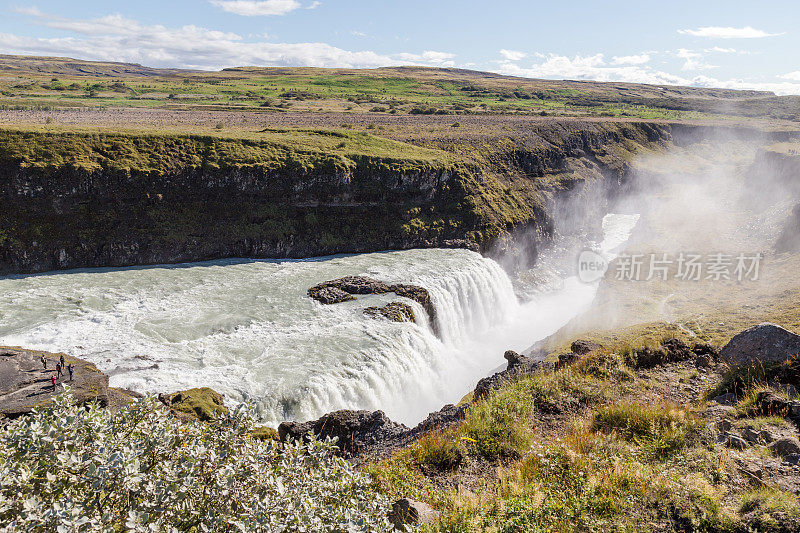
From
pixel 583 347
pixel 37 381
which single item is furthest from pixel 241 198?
pixel 583 347

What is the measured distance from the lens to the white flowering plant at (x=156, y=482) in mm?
3950

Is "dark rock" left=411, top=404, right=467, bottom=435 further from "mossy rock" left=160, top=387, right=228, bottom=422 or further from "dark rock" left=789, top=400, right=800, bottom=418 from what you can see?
"dark rock" left=789, top=400, right=800, bottom=418

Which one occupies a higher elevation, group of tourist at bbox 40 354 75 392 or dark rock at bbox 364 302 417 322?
group of tourist at bbox 40 354 75 392

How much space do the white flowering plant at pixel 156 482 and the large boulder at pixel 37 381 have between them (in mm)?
12375

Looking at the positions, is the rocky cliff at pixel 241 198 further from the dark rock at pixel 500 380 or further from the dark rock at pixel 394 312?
the dark rock at pixel 500 380

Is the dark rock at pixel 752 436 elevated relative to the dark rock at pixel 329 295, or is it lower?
elevated

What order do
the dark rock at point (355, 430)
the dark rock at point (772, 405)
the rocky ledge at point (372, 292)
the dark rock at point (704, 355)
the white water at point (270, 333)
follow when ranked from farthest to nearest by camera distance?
the rocky ledge at point (372, 292)
the white water at point (270, 333)
the dark rock at point (704, 355)
the dark rock at point (355, 430)
the dark rock at point (772, 405)

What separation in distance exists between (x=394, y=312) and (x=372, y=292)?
328cm

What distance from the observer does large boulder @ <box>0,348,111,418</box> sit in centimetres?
1528

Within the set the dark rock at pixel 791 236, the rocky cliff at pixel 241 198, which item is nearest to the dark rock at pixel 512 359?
the rocky cliff at pixel 241 198

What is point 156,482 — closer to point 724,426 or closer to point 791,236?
point 724,426

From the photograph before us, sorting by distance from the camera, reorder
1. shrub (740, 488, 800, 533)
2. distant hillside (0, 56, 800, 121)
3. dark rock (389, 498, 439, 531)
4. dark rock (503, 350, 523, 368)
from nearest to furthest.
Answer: shrub (740, 488, 800, 533) → dark rock (389, 498, 439, 531) → dark rock (503, 350, 523, 368) → distant hillside (0, 56, 800, 121)

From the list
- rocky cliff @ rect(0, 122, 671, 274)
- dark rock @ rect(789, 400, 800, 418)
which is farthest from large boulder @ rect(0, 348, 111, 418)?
dark rock @ rect(789, 400, 800, 418)

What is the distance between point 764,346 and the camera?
483 inches
